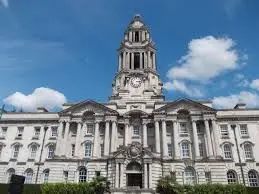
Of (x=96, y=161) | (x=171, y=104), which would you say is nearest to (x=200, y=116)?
(x=171, y=104)

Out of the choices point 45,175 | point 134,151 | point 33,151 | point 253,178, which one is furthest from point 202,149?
point 33,151

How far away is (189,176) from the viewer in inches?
1928

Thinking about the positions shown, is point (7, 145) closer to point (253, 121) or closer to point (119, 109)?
point (119, 109)

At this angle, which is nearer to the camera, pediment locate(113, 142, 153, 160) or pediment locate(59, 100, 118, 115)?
pediment locate(113, 142, 153, 160)

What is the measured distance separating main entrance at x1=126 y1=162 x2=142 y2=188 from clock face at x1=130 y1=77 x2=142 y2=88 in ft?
70.8

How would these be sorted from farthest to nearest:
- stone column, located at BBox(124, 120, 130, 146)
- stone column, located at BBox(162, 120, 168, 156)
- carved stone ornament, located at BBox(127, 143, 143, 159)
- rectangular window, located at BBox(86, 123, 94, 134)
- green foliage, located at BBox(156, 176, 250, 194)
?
1. rectangular window, located at BBox(86, 123, 94, 134)
2. stone column, located at BBox(124, 120, 130, 146)
3. stone column, located at BBox(162, 120, 168, 156)
4. carved stone ornament, located at BBox(127, 143, 143, 159)
5. green foliage, located at BBox(156, 176, 250, 194)

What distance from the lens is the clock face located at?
63.8 meters

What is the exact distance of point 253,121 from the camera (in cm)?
5475

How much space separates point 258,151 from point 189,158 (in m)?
13.4

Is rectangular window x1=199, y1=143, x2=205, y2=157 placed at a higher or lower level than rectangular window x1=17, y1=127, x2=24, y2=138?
lower

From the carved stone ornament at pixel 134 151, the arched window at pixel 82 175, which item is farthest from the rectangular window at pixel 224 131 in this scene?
the arched window at pixel 82 175

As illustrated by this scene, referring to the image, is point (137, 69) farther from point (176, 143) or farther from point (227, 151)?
point (227, 151)

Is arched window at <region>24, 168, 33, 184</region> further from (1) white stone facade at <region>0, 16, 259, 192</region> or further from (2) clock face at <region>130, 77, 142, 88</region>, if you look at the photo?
(2) clock face at <region>130, 77, 142, 88</region>

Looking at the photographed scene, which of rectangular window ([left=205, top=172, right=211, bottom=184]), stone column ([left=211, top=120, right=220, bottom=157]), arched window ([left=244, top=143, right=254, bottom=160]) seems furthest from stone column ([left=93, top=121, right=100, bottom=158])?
arched window ([left=244, top=143, right=254, bottom=160])
